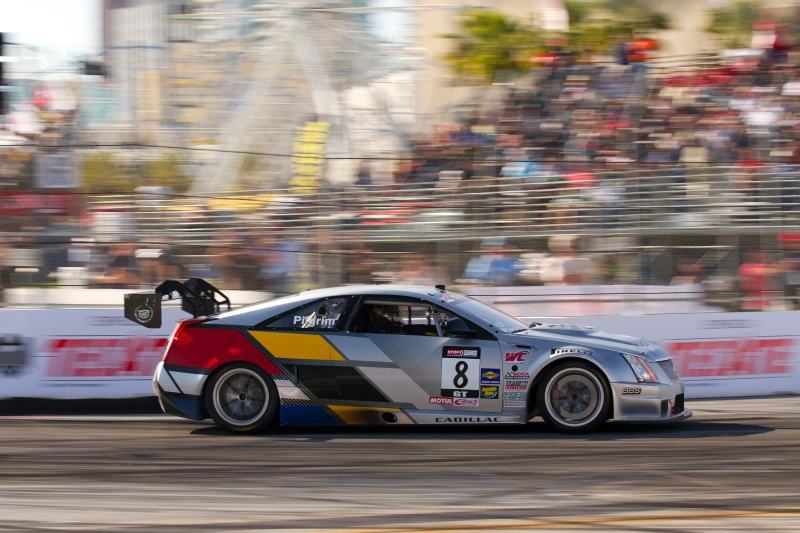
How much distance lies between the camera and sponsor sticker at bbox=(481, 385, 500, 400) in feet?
28.2

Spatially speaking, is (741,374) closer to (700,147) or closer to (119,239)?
(700,147)

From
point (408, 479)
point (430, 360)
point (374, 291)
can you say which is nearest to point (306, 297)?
point (374, 291)

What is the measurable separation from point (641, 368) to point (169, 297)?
4.32 m

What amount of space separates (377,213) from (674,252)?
3367 mm

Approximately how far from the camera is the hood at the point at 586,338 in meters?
8.73

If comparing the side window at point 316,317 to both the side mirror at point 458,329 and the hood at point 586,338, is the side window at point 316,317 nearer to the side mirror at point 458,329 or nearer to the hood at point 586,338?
the side mirror at point 458,329

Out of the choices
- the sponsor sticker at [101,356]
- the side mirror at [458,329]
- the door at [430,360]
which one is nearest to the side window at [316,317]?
the door at [430,360]

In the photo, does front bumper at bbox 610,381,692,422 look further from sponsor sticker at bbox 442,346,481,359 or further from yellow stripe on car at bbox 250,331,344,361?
yellow stripe on car at bbox 250,331,344,361

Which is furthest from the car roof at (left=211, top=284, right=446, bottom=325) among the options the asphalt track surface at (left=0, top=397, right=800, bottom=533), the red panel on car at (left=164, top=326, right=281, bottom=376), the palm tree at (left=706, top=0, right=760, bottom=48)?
the palm tree at (left=706, top=0, right=760, bottom=48)

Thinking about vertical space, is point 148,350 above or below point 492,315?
below

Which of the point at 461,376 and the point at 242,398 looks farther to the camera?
the point at 242,398

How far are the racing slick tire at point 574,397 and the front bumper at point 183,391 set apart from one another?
271cm

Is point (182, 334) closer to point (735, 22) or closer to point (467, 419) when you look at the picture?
point (467, 419)

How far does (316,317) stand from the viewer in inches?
356
